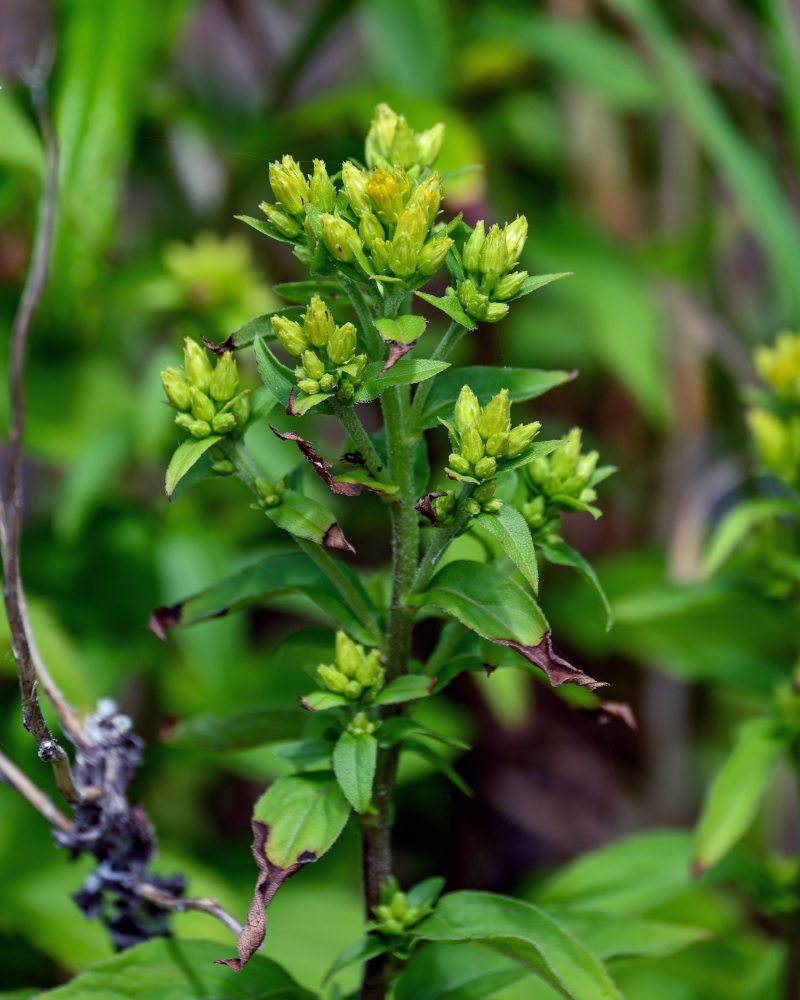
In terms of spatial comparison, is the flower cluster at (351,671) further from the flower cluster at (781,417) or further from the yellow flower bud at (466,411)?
the flower cluster at (781,417)

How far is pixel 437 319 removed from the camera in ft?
6.88

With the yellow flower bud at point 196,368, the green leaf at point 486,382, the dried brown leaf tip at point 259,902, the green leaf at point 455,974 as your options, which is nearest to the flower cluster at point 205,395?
the yellow flower bud at point 196,368

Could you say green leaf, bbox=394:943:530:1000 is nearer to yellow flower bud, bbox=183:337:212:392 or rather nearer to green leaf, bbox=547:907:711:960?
green leaf, bbox=547:907:711:960

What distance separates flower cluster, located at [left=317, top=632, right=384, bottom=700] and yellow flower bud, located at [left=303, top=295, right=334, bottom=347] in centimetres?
17

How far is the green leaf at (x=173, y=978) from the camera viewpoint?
1.93ft

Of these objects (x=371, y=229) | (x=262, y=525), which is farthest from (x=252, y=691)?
(x=371, y=229)

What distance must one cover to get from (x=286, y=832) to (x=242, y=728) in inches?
5.2

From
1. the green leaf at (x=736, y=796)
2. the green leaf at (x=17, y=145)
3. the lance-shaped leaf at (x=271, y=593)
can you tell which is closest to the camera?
the lance-shaped leaf at (x=271, y=593)

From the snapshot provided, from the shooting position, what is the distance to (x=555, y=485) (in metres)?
0.61

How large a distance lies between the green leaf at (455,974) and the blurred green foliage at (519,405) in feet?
0.30

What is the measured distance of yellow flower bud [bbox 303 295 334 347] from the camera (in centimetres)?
51

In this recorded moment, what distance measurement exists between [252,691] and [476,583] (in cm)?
87

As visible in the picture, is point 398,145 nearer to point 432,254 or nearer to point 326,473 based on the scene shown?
point 432,254

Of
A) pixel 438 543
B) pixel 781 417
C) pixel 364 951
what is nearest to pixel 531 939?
pixel 364 951
